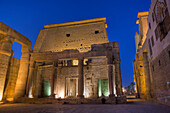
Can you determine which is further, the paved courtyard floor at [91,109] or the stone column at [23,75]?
the stone column at [23,75]

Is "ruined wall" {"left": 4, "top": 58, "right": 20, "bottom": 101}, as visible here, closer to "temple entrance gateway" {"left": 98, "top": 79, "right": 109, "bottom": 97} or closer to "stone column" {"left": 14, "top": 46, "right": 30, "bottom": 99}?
"stone column" {"left": 14, "top": 46, "right": 30, "bottom": 99}

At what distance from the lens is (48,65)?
1647 centimetres

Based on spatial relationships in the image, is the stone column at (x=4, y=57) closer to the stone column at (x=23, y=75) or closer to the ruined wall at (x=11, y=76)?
the stone column at (x=23, y=75)

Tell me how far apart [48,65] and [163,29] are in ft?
43.4

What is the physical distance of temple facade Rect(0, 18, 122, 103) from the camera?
1293cm

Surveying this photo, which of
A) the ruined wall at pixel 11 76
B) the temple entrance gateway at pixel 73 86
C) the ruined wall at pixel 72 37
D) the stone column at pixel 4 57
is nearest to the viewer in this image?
the stone column at pixel 4 57

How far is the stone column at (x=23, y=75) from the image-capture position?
13656 millimetres

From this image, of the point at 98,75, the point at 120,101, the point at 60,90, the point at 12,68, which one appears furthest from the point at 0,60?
the point at 120,101

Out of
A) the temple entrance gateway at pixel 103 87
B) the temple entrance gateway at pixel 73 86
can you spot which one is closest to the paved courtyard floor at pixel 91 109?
the temple entrance gateway at pixel 103 87

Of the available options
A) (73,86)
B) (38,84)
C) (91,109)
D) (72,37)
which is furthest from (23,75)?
(91,109)

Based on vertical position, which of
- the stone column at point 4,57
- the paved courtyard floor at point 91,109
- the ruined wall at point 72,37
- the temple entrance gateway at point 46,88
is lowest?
the paved courtyard floor at point 91,109

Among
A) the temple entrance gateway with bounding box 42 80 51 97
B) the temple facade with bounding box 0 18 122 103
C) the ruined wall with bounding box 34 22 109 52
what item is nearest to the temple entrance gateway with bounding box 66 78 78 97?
the temple facade with bounding box 0 18 122 103

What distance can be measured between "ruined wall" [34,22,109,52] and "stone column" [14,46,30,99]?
3.53 meters

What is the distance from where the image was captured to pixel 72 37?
1834 centimetres
